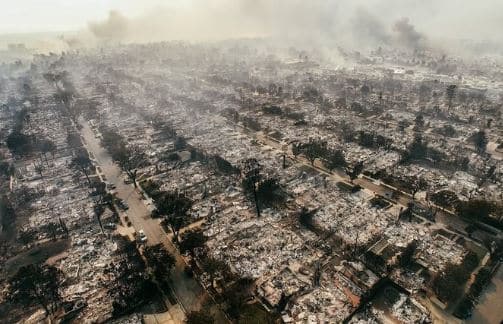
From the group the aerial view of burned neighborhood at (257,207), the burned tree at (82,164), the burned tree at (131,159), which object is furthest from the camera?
the burned tree at (82,164)

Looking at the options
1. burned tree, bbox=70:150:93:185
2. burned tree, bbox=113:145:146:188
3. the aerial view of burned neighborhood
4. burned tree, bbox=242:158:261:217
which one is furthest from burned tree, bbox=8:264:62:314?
burned tree, bbox=70:150:93:185

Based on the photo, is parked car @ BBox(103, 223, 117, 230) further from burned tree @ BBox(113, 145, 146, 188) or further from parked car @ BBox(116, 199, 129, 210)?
burned tree @ BBox(113, 145, 146, 188)

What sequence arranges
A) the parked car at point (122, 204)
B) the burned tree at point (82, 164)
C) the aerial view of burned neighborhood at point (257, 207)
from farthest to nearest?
the burned tree at point (82, 164)
the parked car at point (122, 204)
the aerial view of burned neighborhood at point (257, 207)

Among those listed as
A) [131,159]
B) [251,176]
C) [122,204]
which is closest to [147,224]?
[122,204]

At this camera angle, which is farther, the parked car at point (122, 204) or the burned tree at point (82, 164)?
the burned tree at point (82, 164)

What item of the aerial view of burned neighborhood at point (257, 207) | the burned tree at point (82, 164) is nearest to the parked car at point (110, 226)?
the aerial view of burned neighborhood at point (257, 207)

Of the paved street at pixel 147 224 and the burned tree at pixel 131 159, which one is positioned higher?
the burned tree at pixel 131 159

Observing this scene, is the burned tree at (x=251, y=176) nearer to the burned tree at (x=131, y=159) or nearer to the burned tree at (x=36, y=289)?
the burned tree at (x=131, y=159)

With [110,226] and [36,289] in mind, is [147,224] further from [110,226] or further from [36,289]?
[36,289]

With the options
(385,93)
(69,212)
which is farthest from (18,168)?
(385,93)
